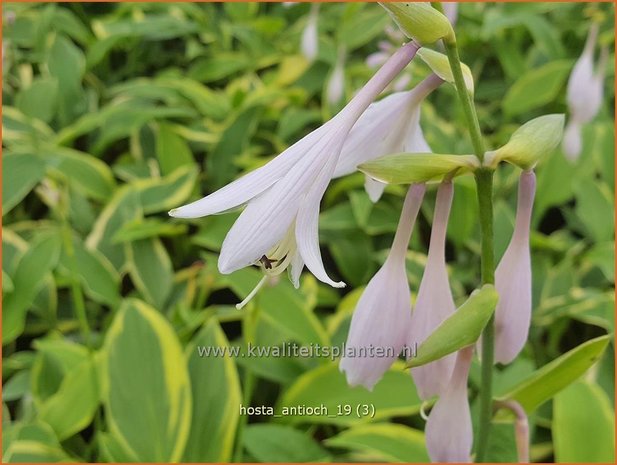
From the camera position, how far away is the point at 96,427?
104cm

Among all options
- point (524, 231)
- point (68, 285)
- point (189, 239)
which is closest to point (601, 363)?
point (524, 231)

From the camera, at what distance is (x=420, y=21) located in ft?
1.49

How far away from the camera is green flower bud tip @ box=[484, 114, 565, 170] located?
1.62 ft

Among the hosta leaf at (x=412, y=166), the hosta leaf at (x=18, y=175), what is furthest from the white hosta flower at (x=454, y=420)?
the hosta leaf at (x=18, y=175)

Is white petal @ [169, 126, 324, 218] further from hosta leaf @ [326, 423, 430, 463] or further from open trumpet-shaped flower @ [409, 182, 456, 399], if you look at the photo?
hosta leaf @ [326, 423, 430, 463]

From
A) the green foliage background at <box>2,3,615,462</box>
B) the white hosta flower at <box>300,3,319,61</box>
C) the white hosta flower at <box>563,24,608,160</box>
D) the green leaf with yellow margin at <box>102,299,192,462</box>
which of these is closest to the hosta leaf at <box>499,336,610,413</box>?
the green foliage background at <box>2,3,615,462</box>

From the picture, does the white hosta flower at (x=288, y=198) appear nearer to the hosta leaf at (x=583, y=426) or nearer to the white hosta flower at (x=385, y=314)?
the white hosta flower at (x=385, y=314)

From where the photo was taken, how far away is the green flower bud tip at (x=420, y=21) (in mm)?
453

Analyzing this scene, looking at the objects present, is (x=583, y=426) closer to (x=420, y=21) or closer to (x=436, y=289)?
(x=436, y=289)

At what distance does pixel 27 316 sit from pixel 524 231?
3.33 feet

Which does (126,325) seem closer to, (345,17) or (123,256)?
(123,256)

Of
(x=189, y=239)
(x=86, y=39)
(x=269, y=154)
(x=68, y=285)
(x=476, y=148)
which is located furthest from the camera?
(x=86, y=39)

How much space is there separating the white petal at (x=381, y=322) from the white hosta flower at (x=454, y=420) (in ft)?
0.18

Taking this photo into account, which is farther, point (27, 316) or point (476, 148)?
point (27, 316)
